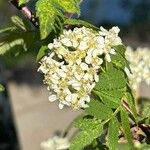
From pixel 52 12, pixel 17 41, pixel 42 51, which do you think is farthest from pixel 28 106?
pixel 52 12

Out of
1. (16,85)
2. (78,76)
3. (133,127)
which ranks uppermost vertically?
(78,76)

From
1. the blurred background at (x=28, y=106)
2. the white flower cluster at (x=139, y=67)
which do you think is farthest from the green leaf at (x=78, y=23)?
the blurred background at (x=28, y=106)

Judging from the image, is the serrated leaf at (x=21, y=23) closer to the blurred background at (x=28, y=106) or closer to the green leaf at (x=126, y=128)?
the green leaf at (x=126, y=128)

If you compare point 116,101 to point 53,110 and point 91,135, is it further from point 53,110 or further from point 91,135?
point 53,110

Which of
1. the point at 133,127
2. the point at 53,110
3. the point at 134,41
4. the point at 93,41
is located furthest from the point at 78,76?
the point at 134,41

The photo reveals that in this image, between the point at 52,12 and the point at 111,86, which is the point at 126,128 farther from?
the point at 52,12

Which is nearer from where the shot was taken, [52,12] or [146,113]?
[52,12]

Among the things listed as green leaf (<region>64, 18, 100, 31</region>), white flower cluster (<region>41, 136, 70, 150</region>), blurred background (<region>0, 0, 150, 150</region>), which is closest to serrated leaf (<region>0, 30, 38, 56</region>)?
green leaf (<region>64, 18, 100, 31</region>)
